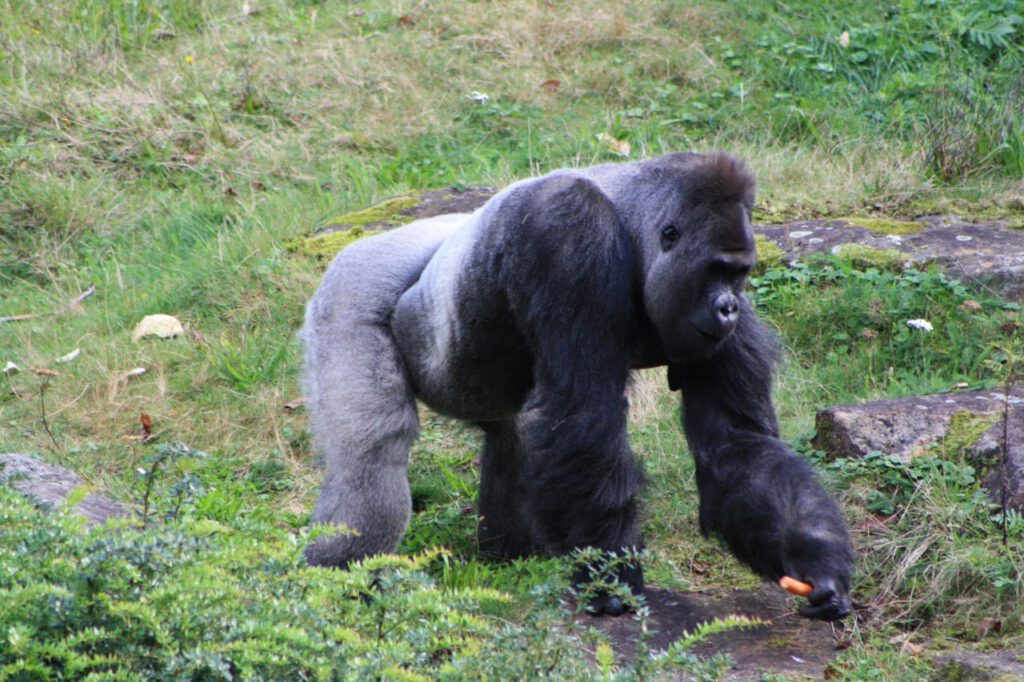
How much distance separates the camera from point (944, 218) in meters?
5.90

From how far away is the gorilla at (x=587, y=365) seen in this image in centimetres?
335

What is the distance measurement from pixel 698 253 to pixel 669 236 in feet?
0.40

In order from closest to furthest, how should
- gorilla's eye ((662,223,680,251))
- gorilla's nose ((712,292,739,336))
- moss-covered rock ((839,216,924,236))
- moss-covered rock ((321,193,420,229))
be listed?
1. gorilla's nose ((712,292,739,336))
2. gorilla's eye ((662,223,680,251))
3. moss-covered rock ((839,216,924,236))
4. moss-covered rock ((321,193,420,229))

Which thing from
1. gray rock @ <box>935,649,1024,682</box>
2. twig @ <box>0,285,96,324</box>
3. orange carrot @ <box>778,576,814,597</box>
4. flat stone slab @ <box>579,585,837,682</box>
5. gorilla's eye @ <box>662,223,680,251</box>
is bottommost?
flat stone slab @ <box>579,585,837,682</box>

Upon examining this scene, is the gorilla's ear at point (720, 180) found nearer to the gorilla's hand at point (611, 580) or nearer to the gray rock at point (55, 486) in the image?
the gorilla's hand at point (611, 580)

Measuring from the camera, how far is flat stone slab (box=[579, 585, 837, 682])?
3.38 meters

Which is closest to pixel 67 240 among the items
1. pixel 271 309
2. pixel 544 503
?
pixel 271 309

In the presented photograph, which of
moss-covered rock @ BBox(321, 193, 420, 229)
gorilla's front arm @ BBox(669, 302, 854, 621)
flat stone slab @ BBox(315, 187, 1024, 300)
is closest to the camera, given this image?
gorilla's front arm @ BBox(669, 302, 854, 621)

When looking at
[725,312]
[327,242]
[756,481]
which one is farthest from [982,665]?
[327,242]

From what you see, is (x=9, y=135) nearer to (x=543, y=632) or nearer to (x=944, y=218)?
(x=944, y=218)

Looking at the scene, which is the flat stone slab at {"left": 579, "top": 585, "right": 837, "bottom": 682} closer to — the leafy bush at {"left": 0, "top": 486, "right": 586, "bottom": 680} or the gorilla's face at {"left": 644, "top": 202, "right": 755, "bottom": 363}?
the gorilla's face at {"left": 644, "top": 202, "right": 755, "bottom": 363}

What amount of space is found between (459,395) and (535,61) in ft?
15.7

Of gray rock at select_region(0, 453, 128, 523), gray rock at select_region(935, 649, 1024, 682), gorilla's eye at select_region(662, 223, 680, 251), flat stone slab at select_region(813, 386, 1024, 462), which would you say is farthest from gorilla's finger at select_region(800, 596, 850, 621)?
gray rock at select_region(0, 453, 128, 523)

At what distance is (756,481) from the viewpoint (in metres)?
3.41
